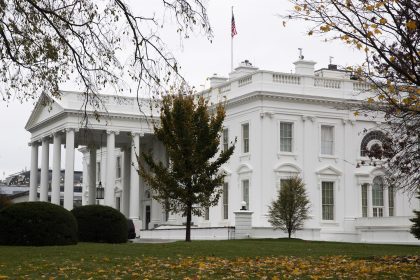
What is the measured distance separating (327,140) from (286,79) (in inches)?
193

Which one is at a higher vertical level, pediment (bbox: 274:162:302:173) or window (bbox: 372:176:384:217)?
pediment (bbox: 274:162:302:173)

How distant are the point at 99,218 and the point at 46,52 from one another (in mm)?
14582

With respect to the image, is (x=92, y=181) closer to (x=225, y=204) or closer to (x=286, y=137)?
(x=225, y=204)

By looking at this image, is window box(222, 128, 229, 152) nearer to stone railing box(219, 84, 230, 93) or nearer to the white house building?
the white house building

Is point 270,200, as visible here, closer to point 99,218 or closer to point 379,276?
point 99,218

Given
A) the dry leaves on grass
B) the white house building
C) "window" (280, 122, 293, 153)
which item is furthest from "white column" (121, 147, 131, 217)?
the dry leaves on grass

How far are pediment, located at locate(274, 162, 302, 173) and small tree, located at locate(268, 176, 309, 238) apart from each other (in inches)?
256

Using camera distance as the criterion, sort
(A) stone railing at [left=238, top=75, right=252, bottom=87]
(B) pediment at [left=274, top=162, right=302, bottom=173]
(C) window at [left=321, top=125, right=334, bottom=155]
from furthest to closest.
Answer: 1. (C) window at [left=321, top=125, right=334, bottom=155]
2. (A) stone railing at [left=238, top=75, right=252, bottom=87]
3. (B) pediment at [left=274, top=162, right=302, bottom=173]

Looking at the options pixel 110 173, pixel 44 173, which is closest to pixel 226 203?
pixel 110 173

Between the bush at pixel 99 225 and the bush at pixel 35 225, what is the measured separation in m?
3.69

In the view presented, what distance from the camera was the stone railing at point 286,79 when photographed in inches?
1991

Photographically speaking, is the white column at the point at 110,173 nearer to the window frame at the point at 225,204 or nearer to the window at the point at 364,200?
the window frame at the point at 225,204

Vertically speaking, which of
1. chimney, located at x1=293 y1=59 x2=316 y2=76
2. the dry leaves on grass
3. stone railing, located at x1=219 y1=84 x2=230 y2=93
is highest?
chimney, located at x1=293 y1=59 x2=316 y2=76

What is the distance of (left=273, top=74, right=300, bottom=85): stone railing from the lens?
1991 inches
